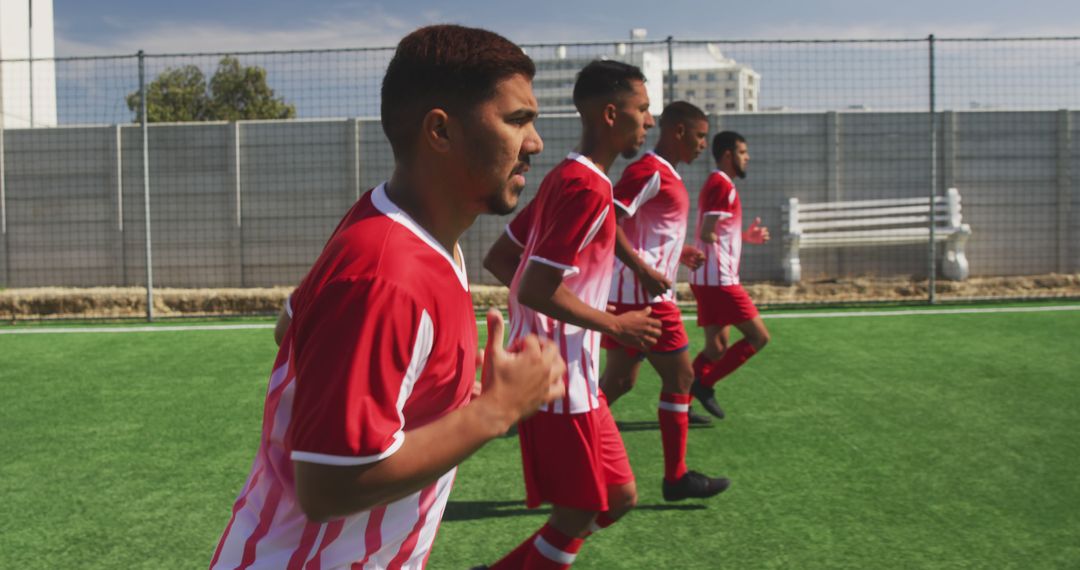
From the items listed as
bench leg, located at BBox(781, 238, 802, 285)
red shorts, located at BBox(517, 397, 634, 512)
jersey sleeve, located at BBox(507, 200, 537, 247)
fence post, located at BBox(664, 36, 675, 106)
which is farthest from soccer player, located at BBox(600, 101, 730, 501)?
bench leg, located at BBox(781, 238, 802, 285)

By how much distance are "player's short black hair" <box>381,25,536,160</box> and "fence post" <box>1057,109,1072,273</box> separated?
14940 mm

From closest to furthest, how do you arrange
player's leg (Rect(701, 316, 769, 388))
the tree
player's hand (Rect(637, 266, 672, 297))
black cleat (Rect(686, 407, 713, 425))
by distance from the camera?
player's hand (Rect(637, 266, 672, 297)) < black cleat (Rect(686, 407, 713, 425)) < player's leg (Rect(701, 316, 769, 388)) < the tree

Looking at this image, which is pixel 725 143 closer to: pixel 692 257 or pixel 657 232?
pixel 692 257

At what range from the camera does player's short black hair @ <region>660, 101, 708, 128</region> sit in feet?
18.1

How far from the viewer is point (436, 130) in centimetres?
172

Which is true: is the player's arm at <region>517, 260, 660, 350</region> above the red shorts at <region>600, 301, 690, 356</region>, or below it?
above

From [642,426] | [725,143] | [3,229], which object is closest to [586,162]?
[642,426]

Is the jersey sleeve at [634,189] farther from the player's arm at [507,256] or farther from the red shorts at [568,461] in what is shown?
the red shorts at [568,461]

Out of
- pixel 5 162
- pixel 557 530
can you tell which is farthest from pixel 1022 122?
pixel 5 162

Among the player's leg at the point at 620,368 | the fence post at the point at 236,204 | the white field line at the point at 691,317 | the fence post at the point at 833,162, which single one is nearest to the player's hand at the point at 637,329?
the player's leg at the point at 620,368

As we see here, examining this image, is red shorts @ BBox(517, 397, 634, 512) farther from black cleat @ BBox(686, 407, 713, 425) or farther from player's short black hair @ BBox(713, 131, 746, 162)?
player's short black hair @ BBox(713, 131, 746, 162)

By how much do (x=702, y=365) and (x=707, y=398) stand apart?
0.28 meters

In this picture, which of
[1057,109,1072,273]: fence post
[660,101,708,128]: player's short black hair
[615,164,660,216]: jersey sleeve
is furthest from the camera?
[1057,109,1072,273]: fence post

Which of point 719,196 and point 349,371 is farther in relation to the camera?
point 719,196
